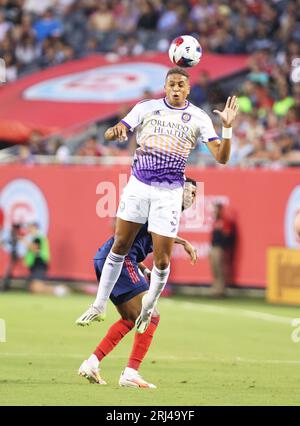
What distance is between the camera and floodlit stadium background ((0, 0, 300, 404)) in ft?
73.6

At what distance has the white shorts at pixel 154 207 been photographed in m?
11.1

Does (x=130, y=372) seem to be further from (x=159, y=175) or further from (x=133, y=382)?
(x=159, y=175)

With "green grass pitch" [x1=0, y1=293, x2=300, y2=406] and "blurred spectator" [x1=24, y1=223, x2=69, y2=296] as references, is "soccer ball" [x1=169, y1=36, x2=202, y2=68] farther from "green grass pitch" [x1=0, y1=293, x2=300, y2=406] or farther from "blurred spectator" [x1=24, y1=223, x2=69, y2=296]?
"blurred spectator" [x1=24, y1=223, x2=69, y2=296]

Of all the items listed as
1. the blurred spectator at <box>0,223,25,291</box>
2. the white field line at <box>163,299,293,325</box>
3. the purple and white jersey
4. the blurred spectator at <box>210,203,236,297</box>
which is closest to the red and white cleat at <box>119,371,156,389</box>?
the purple and white jersey

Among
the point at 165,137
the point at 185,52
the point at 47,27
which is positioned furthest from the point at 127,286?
the point at 47,27

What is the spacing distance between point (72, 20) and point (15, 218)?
9375 millimetres

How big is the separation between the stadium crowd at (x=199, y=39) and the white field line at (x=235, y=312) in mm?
3081

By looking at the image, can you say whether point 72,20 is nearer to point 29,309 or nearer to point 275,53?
point 275,53

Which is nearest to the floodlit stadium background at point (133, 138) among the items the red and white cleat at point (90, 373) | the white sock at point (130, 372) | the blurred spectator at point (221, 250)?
the blurred spectator at point (221, 250)

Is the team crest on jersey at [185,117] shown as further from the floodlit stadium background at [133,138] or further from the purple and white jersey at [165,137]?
the floodlit stadium background at [133,138]

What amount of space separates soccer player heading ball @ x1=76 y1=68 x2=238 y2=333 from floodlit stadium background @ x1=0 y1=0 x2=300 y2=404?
4.62 metres

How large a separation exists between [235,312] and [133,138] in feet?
17.1

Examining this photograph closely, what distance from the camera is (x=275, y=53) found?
88.7 ft

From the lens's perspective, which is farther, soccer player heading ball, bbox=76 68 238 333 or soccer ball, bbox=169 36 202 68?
soccer ball, bbox=169 36 202 68
